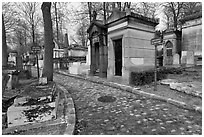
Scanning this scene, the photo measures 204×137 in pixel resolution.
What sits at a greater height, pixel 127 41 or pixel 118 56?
pixel 127 41

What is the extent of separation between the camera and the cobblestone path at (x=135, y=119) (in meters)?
2.82

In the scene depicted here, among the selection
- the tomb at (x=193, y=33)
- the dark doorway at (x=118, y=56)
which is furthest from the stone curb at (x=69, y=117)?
the tomb at (x=193, y=33)

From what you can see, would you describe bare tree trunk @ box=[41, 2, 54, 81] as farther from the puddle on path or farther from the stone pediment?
the stone pediment

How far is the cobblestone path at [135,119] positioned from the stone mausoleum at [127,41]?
10.7 ft

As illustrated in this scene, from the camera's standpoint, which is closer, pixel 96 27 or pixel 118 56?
pixel 118 56

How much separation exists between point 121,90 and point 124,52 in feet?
7.51

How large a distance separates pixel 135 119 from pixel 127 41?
489cm

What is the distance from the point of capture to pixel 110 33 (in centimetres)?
856

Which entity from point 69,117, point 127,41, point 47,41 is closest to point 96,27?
point 127,41

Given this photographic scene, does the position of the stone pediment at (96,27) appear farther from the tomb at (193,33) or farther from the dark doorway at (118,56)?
the tomb at (193,33)

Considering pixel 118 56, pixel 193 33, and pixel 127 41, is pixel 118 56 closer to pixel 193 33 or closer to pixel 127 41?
pixel 127 41

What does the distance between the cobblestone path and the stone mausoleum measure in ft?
10.7

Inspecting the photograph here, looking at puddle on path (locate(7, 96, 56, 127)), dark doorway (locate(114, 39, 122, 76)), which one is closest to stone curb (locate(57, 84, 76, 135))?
puddle on path (locate(7, 96, 56, 127))

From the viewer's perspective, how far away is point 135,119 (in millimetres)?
3330
